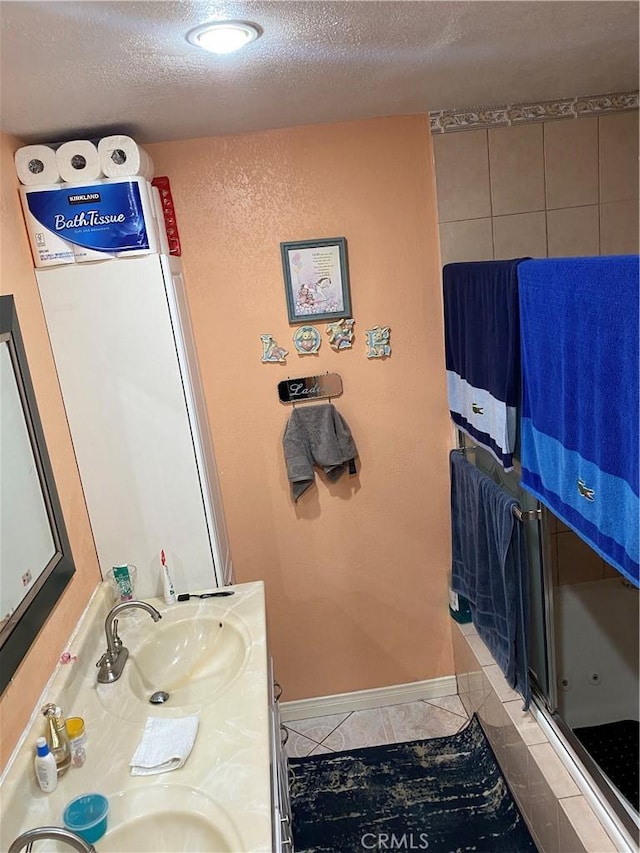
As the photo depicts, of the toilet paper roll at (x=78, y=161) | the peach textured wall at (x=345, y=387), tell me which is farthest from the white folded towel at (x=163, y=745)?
the toilet paper roll at (x=78, y=161)

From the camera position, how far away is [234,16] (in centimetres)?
131

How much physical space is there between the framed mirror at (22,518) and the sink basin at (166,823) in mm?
387

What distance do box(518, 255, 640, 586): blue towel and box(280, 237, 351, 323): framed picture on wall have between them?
858 millimetres

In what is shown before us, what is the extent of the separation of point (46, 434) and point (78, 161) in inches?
32.7

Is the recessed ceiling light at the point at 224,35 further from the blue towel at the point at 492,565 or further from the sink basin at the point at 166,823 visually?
the sink basin at the point at 166,823

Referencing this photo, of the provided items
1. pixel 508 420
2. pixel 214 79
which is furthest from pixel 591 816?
pixel 214 79

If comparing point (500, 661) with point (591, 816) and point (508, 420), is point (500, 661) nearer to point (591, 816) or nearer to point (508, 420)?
point (591, 816)

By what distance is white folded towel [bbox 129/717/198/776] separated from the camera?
145cm

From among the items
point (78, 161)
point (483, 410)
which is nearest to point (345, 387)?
point (483, 410)

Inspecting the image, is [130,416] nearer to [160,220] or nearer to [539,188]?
[160,220]

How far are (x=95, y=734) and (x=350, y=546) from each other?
1307 mm

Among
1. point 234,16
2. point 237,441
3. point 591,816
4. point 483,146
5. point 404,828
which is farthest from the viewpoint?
point 237,441

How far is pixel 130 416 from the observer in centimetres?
209

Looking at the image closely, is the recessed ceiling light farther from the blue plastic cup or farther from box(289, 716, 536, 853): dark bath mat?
box(289, 716, 536, 853): dark bath mat
